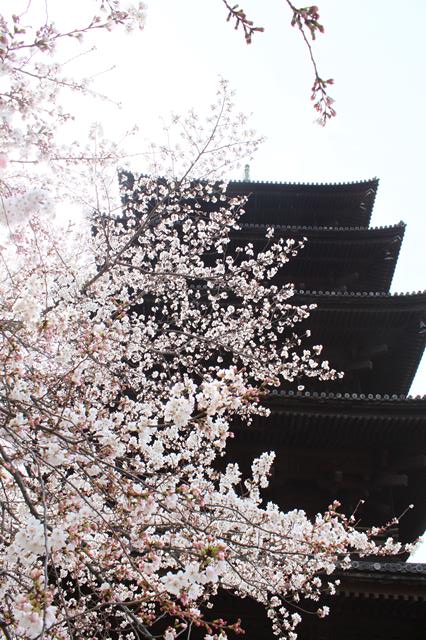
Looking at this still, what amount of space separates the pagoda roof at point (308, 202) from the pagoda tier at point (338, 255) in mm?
1446

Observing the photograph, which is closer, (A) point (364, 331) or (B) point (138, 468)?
(B) point (138, 468)

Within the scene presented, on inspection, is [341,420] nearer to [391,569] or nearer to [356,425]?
[356,425]

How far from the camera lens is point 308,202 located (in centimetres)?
1334

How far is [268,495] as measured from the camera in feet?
26.9

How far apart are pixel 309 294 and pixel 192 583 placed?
23.1 feet

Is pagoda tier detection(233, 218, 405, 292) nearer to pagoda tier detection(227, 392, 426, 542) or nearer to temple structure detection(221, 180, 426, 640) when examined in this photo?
temple structure detection(221, 180, 426, 640)

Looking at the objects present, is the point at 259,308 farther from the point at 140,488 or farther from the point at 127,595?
the point at 140,488

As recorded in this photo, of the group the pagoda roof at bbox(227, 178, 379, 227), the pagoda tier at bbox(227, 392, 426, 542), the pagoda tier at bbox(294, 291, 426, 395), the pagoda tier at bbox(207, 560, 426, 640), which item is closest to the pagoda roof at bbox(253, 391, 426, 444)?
the pagoda tier at bbox(227, 392, 426, 542)

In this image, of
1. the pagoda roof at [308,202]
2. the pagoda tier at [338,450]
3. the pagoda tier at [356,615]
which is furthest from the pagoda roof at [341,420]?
the pagoda roof at [308,202]

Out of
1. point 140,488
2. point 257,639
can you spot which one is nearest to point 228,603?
point 257,639

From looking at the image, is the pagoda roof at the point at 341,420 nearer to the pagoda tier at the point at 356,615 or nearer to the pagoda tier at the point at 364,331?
the pagoda tier at the point at 364,331

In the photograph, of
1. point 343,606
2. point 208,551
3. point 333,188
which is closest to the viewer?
point 208,551

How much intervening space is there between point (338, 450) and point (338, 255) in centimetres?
479

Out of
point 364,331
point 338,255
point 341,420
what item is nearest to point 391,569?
point 341,420
